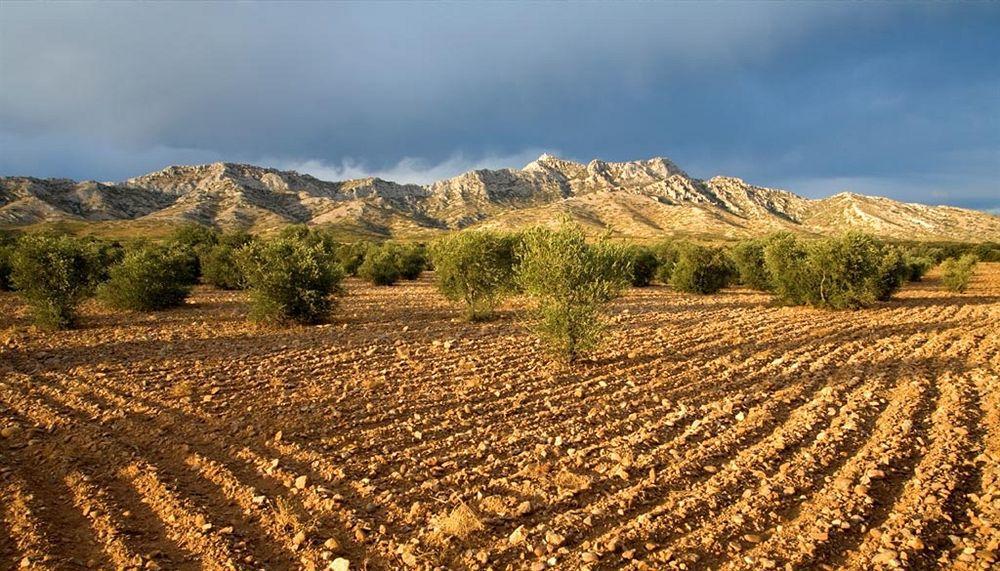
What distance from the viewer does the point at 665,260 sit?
174 ft

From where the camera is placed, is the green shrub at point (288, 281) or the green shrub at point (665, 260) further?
the green shrub at point (665, 260)

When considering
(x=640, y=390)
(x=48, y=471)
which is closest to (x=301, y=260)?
(x=48, y=471)

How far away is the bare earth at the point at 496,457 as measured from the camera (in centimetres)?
588

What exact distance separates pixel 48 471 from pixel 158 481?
2.10 metres

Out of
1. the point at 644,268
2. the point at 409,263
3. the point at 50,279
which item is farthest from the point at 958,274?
the point at 50,279

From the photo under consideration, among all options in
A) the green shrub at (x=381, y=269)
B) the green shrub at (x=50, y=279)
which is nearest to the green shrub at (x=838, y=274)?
the green shrub at (x=381, y=269)

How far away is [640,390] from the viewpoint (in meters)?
12.2

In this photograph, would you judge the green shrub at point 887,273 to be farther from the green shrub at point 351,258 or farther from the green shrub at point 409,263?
the green shrub at point 351,258

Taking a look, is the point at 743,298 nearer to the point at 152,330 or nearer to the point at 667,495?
Answer: the point at 667,495

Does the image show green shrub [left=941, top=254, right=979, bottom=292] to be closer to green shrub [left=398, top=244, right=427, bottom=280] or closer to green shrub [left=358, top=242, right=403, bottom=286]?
green shrub [left=358, top=242, right=403, bottom=286]

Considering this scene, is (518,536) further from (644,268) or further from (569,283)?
(644,268)

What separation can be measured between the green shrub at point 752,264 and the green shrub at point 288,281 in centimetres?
3536

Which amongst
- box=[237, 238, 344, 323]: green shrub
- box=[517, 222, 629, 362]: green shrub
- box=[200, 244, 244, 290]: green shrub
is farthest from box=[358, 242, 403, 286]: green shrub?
box=[517, 222, 629, 362]: green shrub

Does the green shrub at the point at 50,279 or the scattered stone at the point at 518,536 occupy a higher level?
the green shrub at the point at 50,279
